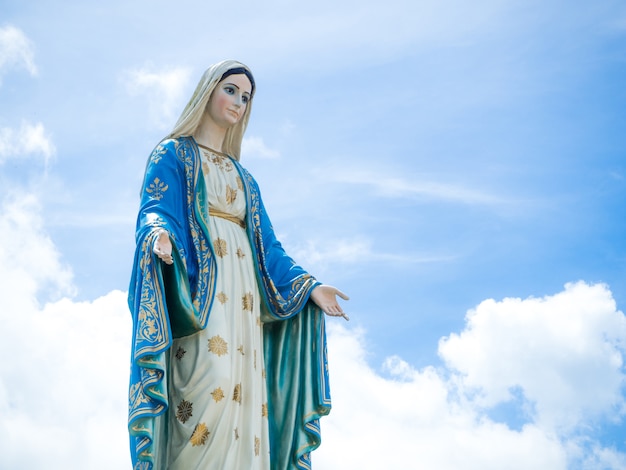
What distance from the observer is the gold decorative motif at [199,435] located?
1014cm

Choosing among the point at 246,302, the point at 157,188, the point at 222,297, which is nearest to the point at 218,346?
the point at 222,297

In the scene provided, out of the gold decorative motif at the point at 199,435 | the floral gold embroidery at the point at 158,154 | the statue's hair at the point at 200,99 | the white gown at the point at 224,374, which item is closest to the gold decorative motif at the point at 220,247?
the white gown at the point at 224,374

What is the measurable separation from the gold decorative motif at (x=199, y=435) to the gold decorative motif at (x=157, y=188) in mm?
2409

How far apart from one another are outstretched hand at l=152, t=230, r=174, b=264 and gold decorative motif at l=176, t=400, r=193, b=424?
4.44 ft

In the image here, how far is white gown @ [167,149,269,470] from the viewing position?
401 inches

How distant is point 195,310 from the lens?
1052cm

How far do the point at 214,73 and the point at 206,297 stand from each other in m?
2.66

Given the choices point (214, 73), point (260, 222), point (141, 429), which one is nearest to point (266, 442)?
point (141, 429)

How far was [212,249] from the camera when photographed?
11.0 m

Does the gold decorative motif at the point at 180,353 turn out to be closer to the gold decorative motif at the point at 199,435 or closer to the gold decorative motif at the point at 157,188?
the gold decorative motif at the point at 199,435

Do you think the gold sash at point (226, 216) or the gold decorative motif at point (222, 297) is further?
the gold sash at point (226, 216)

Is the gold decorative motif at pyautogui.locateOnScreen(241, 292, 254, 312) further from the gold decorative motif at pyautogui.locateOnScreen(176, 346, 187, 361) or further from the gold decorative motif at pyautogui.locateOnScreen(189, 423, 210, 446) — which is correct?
the gold decorative motif at pyautogui.locateOnScreen(189, 423, 210, 446)

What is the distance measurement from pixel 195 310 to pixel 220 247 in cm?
90

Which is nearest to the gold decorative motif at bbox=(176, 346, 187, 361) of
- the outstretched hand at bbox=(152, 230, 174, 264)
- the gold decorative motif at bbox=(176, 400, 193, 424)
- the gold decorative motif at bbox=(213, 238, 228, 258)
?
the gold decorative motif at bbox=(176, 400, 193, 424)
